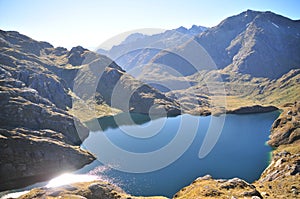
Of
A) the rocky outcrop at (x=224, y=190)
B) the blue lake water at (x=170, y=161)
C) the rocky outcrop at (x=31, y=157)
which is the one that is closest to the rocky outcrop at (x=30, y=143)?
the rocky outcrop at (x=31, y=157)

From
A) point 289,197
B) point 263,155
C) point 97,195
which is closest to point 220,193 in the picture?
point 289,197

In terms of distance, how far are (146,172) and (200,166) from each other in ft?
92.5

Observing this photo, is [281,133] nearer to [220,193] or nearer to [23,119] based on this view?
[220,193]

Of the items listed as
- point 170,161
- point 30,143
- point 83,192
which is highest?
point 30,143

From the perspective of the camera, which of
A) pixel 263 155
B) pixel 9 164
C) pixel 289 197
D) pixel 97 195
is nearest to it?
pixel 289 197

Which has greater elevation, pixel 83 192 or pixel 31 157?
pixel 31 157

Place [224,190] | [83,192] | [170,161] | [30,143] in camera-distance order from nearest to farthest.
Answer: [224,190] < [83,192] < [30,143] < [170,161]

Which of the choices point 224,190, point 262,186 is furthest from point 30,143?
point 262,186

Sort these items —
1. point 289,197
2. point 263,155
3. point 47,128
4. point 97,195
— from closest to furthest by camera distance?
point 289,197, point 97,195, point 263,155, point 47,128

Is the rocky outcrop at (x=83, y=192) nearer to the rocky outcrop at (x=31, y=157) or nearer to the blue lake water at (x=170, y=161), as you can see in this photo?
the blue lake water at (x=170, y=161)

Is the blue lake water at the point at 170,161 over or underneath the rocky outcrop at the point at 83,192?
underneath

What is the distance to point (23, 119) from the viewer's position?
6924 inches

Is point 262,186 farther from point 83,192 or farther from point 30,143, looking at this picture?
point 30,143

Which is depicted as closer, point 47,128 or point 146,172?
point 146,172
